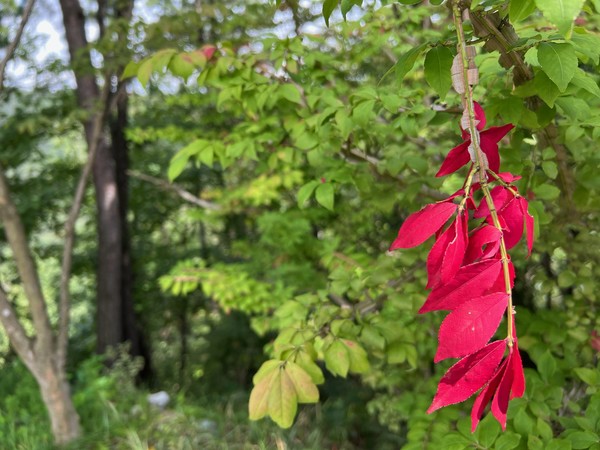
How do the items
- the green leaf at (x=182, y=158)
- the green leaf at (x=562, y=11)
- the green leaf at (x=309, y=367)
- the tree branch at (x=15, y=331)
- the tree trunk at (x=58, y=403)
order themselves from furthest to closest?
the tree trunk at (x=58, y=403), the tree branch at (x=15, y=331), the green leaf at (x=182, y=158), the green leaf at (x=309, y=367), the green leaf at (x=562, y=11)

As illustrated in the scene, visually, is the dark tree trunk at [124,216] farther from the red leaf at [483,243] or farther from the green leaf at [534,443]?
the red leaf at [483,243]

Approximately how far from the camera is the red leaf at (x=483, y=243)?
0.63 m

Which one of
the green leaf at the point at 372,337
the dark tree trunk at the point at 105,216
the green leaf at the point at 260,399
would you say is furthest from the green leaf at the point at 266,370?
the dark tree trunk at the point at 105,216

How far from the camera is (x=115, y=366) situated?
5.39 m

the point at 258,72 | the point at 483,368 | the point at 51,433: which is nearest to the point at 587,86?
the point at 483,368

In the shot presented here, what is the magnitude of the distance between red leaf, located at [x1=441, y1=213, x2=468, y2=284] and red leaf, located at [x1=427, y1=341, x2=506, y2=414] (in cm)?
9

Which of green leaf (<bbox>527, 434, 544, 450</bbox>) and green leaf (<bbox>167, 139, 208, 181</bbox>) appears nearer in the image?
green leaf (<bbox>527, 434, 544, 450</bbox>)

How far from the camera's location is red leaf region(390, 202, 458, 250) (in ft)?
2.24

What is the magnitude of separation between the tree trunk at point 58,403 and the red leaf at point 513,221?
3.59 meters

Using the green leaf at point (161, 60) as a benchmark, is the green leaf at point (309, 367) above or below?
below

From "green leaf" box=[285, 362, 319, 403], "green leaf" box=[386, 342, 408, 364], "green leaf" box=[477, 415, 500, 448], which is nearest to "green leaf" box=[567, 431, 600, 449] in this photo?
"green leaf" box=[477, 415, 500, 448]

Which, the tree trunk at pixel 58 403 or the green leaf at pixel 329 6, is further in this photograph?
the tree trunk at pixel 58 403

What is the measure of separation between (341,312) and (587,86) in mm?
804

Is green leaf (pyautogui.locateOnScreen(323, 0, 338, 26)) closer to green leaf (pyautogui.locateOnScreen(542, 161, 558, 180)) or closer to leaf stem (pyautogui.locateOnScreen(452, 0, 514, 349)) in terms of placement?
leaf stem (pyautogui.locateOnScreen(452, 0, 514, 349))
